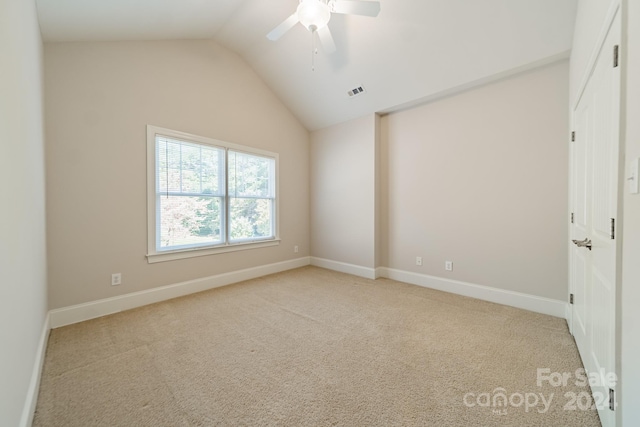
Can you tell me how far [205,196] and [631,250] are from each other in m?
3.87

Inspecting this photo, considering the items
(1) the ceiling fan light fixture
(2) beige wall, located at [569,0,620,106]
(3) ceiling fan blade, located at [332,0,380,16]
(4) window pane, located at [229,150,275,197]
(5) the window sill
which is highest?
(3) ceiling fan blade, located at [332,0,380,16]

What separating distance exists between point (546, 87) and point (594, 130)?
4.83 ft

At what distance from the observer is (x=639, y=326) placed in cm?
94

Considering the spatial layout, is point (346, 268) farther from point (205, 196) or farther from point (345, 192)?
point (205, 196)

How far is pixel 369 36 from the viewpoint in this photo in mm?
3107

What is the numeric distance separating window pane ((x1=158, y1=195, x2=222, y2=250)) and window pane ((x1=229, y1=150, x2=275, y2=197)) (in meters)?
0.41

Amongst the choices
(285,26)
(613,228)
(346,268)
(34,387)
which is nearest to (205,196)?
(285,26)

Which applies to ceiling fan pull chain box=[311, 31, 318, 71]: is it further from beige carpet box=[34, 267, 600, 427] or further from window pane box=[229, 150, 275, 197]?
beige carpet box=[34, 267, 600, 427]

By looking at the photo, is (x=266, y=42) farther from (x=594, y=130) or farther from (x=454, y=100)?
(x=594, y=130)

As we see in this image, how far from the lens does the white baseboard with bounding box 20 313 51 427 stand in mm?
1302

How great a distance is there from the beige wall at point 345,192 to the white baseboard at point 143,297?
1248mm

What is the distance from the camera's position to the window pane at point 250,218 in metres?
4.01

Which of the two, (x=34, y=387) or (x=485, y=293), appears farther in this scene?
(x=485, y=293)

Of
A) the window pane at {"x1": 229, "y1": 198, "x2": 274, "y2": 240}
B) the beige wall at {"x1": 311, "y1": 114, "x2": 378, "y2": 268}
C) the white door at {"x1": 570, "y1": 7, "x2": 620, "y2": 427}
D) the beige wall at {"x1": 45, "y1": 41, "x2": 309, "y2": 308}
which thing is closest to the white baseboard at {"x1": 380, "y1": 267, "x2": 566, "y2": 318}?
the beige wall at {"x1": 311, "y1": 114, "x2": 378, "y2": 268}
